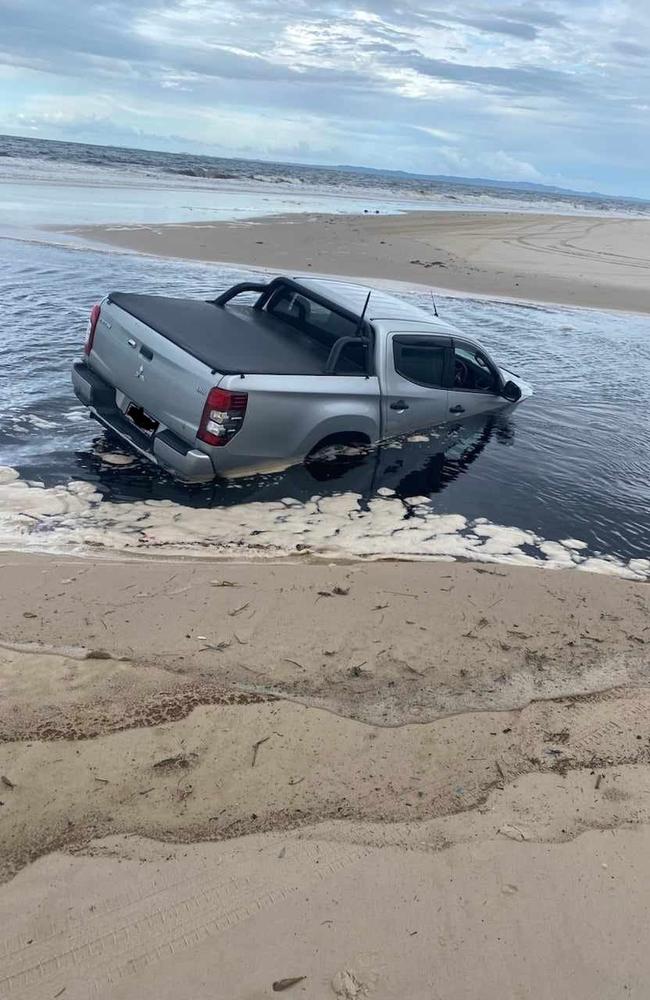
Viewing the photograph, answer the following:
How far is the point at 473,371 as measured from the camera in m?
8.09

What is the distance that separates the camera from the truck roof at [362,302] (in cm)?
697

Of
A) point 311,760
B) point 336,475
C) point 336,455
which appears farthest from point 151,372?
point 311,760

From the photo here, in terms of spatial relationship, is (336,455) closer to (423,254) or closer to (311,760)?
(311,760)

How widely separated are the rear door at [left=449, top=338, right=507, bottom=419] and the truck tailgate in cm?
308

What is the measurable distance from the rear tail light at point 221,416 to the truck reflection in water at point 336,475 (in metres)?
0.56

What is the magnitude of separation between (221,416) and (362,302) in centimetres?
228

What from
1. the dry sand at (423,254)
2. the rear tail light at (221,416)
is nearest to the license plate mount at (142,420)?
the rear tail light at (221,416)

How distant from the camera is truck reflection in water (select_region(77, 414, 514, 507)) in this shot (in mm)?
6023

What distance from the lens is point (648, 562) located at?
18.7 feet

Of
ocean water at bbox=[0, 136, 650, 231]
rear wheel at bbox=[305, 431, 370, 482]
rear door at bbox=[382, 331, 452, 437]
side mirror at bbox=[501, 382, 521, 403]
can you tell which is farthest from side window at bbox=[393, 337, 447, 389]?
ocean water at bbox=[0, 136, 650, 231]

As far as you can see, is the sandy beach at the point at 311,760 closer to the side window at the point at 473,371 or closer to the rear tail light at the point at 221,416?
the rear tail light at the point at 221,416

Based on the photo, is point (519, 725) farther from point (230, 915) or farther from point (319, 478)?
point (319, 478)

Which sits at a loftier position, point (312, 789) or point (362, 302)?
point (362, 302)

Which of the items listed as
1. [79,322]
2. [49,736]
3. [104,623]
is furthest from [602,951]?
[79,322]
